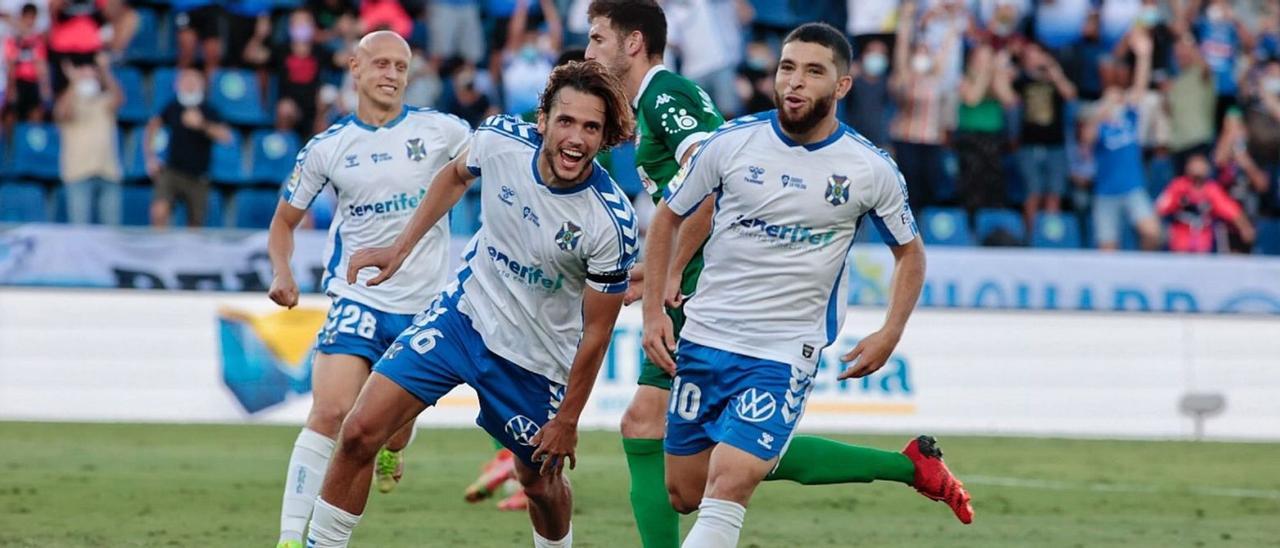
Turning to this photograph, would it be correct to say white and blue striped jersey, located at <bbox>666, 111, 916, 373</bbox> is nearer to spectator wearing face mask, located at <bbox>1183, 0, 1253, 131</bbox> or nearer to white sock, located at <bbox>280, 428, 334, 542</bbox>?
white sock, located at <bbox>280, 428, 334, 542</bbox>

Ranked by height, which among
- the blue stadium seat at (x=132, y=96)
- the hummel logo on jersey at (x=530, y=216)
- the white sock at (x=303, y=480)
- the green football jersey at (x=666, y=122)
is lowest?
the blue stadium seat at (x=132, y=96)

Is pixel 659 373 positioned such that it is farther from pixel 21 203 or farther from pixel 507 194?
pixel 21 203

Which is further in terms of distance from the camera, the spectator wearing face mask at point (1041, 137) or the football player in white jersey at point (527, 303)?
the spectator wearing face mask at point (1041, 137)

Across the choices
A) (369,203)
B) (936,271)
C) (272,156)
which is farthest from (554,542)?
(272,156)

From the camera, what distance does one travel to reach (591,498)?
1196 centimetres

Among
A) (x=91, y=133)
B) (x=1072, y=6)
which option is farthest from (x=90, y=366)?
(x=1072, y=6)

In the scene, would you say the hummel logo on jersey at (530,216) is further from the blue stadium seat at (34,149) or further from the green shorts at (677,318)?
the blue stadium seat at (34,149)

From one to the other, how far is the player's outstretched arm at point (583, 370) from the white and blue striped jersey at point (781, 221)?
Result: 40 centimetres

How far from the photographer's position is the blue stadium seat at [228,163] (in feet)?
66.0

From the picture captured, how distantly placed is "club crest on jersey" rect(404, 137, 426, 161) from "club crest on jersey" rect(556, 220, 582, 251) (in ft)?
7.88

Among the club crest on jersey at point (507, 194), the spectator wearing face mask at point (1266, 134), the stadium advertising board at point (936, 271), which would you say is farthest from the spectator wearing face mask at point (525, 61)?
the club crest on jersey at point (507, 194)

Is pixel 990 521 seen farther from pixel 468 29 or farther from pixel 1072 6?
pixel 1072 6

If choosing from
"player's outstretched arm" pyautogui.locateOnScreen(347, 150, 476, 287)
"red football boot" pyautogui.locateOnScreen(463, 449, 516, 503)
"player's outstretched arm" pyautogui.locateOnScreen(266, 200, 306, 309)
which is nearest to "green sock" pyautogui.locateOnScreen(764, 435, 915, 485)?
"player's outstretched arm" pyautogui.locateOnScreen(347, 150, 476, 287)

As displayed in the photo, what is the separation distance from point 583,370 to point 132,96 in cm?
1509
